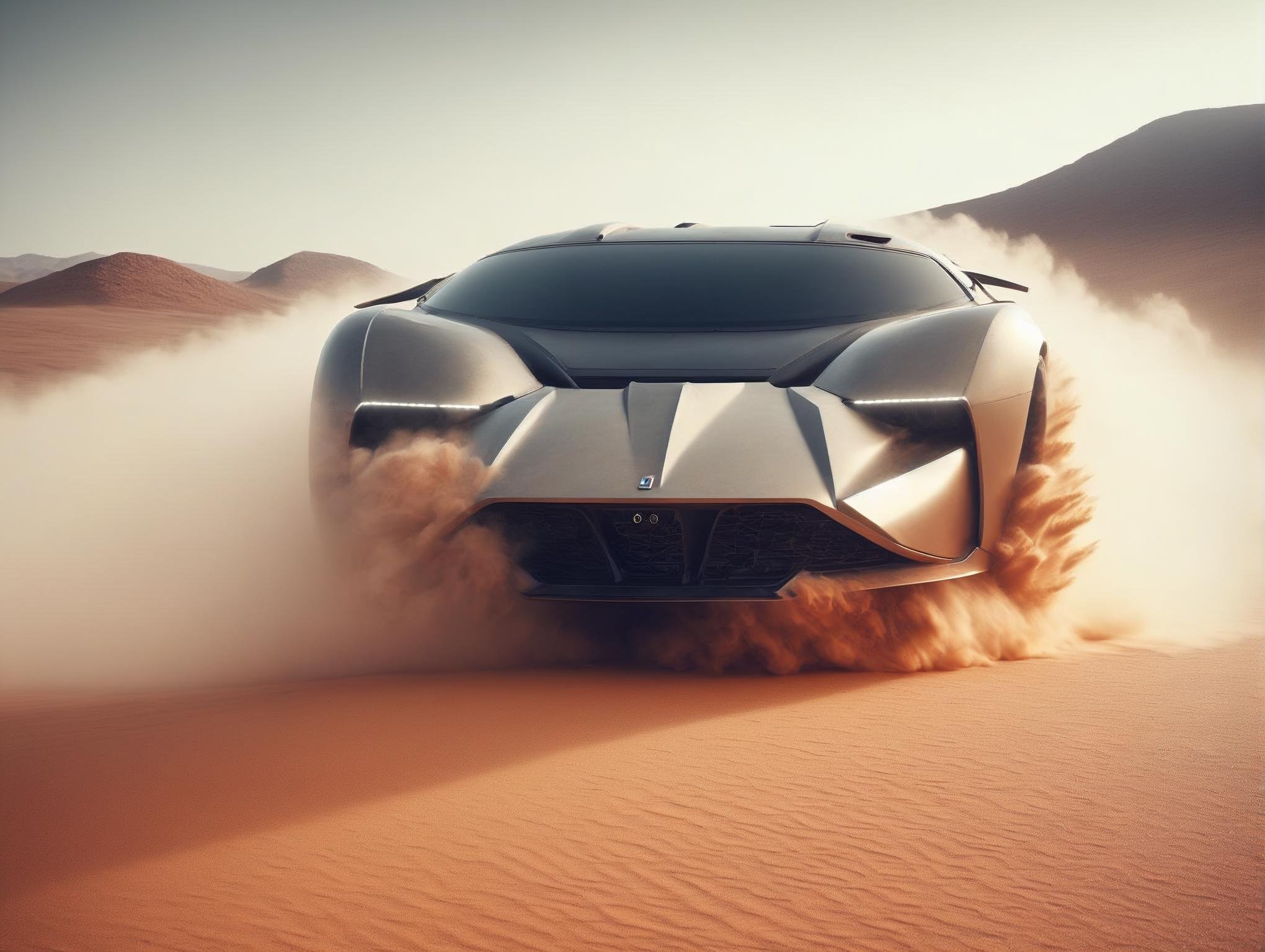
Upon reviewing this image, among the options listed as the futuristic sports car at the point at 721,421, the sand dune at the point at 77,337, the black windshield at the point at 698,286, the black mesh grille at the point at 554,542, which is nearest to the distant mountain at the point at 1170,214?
the sand dune at the point at 77,337

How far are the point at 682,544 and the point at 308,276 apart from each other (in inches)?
4269

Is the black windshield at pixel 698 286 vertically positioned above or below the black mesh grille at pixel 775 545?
above

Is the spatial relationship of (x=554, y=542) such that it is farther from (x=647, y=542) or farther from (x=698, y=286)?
(x=698, y=286)

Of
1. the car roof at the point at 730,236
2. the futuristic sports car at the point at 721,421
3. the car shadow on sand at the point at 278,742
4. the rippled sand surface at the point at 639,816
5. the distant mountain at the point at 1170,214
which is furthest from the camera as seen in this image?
the distant mountain at the point at 1170,214

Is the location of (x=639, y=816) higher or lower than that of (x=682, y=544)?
lower

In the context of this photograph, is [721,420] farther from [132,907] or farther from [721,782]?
[132,907]

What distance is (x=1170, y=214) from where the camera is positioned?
55.5m

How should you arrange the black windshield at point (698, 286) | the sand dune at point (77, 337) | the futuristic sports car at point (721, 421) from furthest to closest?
the sand dune at point (77, 337) < the black windshield at point (698, 286) < the futuristic sports car at point (721, 421)

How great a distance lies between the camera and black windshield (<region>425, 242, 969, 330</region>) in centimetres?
477

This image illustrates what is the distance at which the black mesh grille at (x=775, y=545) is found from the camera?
384 cm

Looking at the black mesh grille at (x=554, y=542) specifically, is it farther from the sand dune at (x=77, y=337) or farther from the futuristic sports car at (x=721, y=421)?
the sand dune at (x=77, y=337)

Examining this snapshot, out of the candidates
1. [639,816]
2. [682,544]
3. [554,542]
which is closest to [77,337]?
[554,542]

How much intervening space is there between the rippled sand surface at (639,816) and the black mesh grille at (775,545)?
0.41 meters

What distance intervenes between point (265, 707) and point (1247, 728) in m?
3.02
